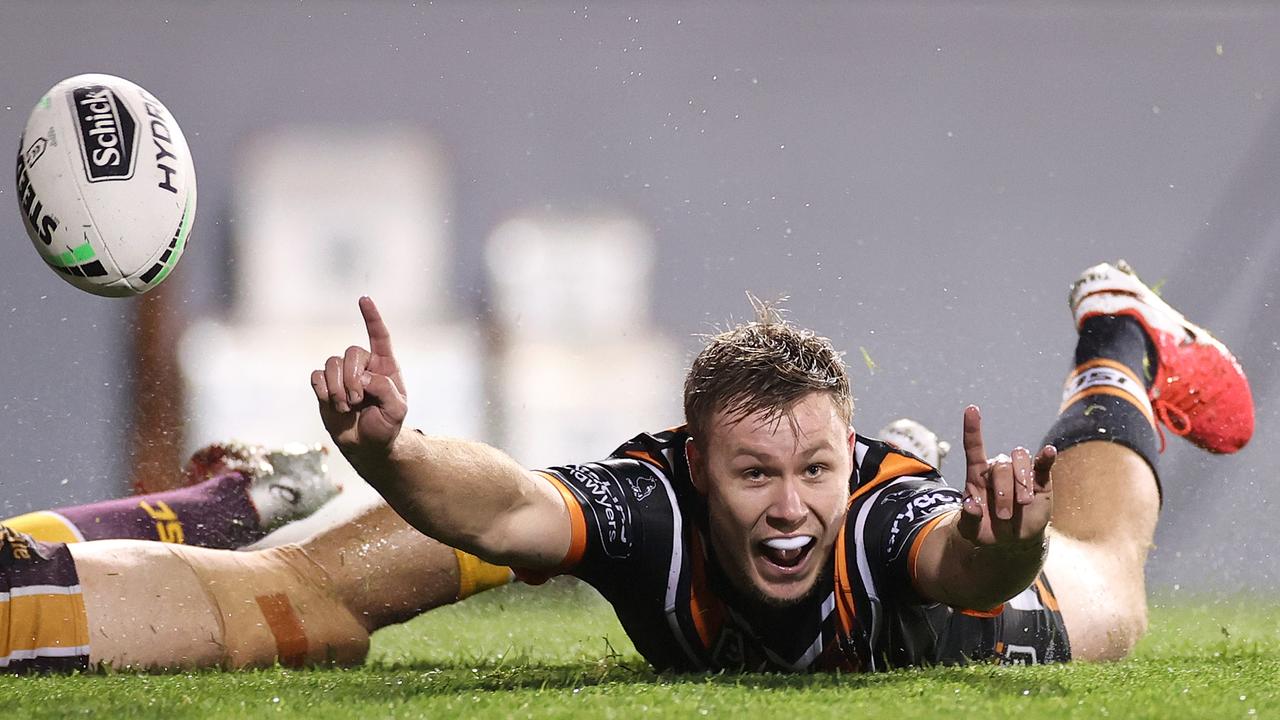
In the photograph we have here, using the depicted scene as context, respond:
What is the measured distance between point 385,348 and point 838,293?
200 inches

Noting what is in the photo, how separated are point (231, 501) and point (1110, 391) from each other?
2.46 meters

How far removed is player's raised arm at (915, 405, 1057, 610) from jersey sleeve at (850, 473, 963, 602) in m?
0.10

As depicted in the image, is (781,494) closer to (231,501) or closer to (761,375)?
(761,375)

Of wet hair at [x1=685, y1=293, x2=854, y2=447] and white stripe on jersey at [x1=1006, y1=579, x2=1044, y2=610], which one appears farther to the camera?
white stripe on jersey at [x1=1006, y1=579, x2=1044, y2=610]

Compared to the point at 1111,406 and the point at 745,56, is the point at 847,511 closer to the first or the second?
the point at 1111,406

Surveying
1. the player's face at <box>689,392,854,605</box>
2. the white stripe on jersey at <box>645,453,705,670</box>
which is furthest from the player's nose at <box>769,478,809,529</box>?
the white stripe on jersey at <box>645,453,705,670</box>

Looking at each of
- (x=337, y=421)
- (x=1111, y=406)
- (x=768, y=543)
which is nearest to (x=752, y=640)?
(x=768, y=543)

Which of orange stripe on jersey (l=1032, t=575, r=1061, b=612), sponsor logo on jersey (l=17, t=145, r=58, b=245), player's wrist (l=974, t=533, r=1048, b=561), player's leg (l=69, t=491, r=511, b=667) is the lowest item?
player's leg (l=69, t=491, r=511, b=667)

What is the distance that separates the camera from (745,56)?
288 inches

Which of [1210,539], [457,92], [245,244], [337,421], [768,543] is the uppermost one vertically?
[457,92]

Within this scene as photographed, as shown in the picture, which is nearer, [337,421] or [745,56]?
[337,421]

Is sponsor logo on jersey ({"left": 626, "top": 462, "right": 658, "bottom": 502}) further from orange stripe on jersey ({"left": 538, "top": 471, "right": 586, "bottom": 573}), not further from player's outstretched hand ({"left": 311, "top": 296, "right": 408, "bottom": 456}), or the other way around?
player's outstretched hand ({"left": 311, "top": 296, "right": 408, "bottom": 456})

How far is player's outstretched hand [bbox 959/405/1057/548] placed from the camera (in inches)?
81.0

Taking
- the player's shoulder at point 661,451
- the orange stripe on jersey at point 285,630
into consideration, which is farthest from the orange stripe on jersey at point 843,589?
the orange stripe on jersey at point 285,630
